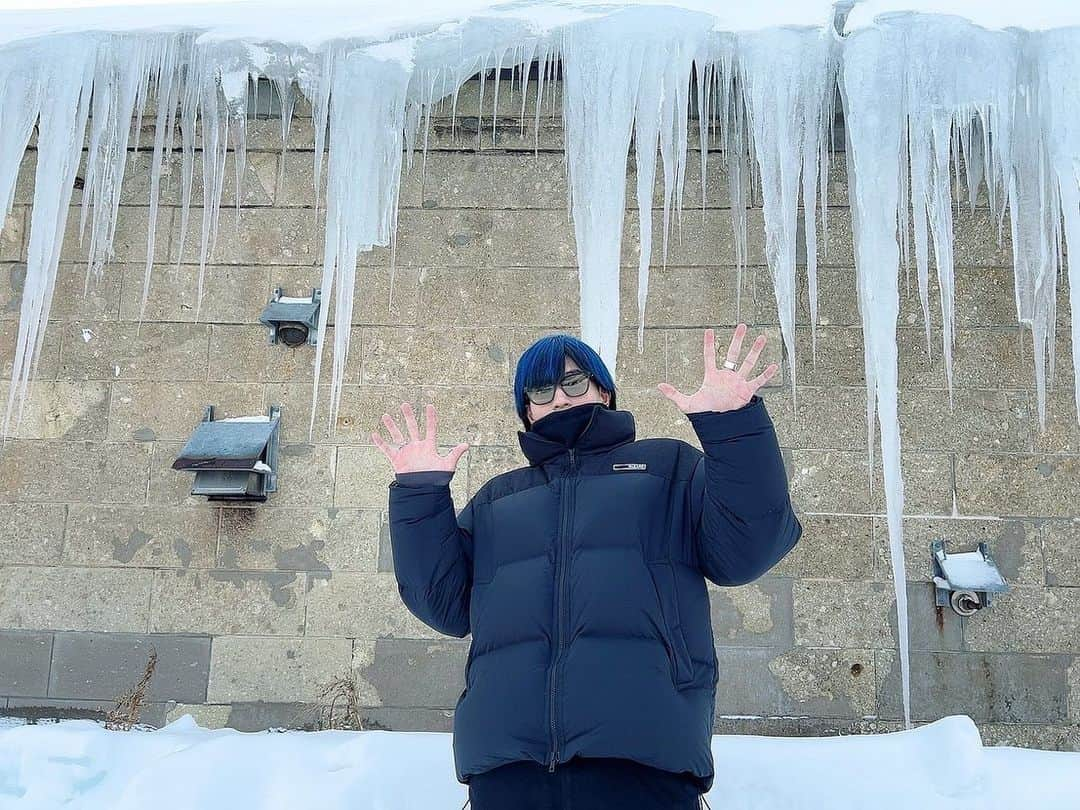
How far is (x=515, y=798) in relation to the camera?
146 centimetres

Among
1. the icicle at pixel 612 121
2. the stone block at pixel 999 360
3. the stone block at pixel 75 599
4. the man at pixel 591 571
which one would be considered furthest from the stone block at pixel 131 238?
the stone block at pixel 999 360

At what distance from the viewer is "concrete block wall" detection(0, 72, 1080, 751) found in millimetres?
3684

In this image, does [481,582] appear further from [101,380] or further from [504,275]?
[101,380]

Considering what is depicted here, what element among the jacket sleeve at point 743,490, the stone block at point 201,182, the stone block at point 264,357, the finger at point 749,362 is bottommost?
the jacket sleeve at point 743,490

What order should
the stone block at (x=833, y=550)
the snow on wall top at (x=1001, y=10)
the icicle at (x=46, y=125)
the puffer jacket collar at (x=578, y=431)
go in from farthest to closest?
the stone block at (x=833, y=550) < the icicle at (x=46, y=125) < the snow on wall top at (x=1001, y=10) < the puffer jacket collar at (x=578, y=431)

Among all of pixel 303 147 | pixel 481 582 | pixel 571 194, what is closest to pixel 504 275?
pixel 571 194

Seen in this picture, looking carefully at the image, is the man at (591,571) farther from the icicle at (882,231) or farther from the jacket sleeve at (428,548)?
the icicle at (882,231)

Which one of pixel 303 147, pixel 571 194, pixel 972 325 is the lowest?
pixel 972 325

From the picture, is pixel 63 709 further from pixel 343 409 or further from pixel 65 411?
pixel 343 409

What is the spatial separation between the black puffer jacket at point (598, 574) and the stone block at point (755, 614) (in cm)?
216

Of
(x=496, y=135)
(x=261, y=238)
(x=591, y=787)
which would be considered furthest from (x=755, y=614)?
(x=261, y=238)

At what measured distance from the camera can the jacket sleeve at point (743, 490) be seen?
1.55 m

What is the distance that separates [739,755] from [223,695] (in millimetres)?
2326

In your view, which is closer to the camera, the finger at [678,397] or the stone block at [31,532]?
the finger at [678,397]
